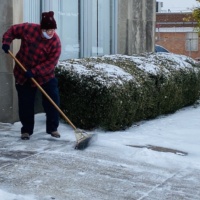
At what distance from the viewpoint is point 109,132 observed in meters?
7.35

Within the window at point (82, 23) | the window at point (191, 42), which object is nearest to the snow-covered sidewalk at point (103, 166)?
the window at point (82, 23)

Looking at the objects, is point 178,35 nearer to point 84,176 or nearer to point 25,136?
point 25,136

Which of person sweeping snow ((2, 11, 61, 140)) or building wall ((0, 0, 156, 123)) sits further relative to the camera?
building wall ((0, 0, 156, 123))

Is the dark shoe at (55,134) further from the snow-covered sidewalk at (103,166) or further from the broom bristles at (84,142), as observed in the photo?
the broom bristles at (84,142)

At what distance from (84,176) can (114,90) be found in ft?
6.97

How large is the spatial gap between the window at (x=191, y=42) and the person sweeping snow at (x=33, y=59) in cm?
3206

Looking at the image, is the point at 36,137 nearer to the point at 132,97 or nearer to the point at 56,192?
the point at 132,97

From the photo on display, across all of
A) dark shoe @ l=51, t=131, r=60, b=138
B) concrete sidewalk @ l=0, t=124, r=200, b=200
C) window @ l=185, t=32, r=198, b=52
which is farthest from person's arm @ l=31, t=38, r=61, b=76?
window @ l=185, t=32, r=198, b=52

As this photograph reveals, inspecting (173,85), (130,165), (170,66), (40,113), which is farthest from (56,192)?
(170,66)

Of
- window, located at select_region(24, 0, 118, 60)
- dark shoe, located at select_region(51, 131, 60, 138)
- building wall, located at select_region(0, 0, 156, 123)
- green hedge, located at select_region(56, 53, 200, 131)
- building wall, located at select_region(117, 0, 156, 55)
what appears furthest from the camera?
building wall, located at select_region(117, 0, 156, 55)

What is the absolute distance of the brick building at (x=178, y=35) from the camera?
38.3 metres

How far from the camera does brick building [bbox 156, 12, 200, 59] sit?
38344 mm

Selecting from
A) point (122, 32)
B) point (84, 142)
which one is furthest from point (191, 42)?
point (84, 142)

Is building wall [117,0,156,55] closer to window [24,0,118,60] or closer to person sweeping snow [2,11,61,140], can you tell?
window [24,0,118,60]
